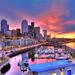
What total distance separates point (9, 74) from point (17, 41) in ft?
221

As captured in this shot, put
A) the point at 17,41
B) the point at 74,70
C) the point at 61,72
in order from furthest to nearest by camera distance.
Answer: the point at 17,41
the point at 74,70
the point at 61,72

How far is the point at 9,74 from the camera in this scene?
22.7m

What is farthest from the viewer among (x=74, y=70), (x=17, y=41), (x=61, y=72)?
(x=17, y=41)

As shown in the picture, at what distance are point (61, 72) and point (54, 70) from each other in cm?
49

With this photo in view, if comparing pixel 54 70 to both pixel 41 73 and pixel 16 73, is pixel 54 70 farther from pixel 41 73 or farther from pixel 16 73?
pixel 16 73

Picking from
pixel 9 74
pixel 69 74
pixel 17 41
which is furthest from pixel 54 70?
pixel 17 41

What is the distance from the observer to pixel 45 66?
10344mm

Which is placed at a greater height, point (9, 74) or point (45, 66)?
point (45, 66)

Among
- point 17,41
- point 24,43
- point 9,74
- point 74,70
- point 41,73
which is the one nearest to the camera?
point 41,73

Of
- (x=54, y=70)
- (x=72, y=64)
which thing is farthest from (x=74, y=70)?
(x=54, y=70)

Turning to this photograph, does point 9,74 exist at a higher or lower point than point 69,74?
lower

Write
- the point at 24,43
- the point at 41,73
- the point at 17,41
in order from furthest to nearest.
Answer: the point at 24,43, the point at 17,41, the point at 41,73

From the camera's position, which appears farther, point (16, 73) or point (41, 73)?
point (16, 73)

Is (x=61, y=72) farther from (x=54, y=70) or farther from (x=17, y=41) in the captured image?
(x=17, y=41)
